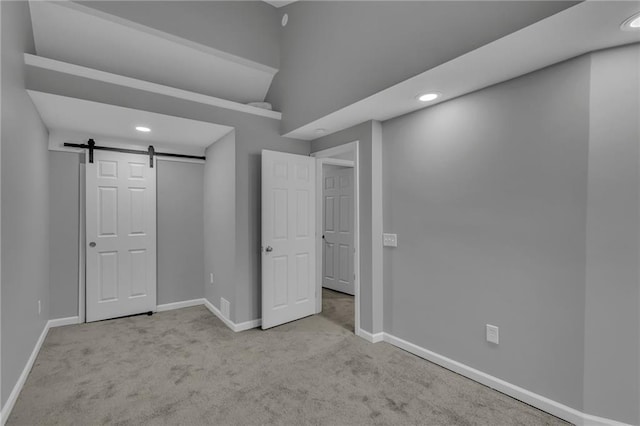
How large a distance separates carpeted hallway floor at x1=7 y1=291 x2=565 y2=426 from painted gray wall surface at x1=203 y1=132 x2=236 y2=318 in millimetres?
670

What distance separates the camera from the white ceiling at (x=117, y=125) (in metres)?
2.55

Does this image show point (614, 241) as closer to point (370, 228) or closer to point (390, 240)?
point (390, 240)

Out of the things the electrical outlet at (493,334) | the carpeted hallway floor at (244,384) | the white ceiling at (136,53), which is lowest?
the carpeted hallway floor at (244,384)

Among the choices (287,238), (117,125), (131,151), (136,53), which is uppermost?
(136,53)

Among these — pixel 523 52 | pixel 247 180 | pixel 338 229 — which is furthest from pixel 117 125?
pixel 523 52

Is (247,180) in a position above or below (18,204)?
above

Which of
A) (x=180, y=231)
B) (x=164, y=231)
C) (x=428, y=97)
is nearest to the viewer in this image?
(x=428, y=97)

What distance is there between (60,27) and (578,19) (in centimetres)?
379

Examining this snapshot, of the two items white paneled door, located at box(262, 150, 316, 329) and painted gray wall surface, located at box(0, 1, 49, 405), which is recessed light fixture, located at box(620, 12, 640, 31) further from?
painted gray wall surface, located at box(0, 1, 49, 405)

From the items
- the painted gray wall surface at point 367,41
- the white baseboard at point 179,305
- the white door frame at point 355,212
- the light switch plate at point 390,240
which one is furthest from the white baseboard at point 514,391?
the white baseboard at point 179,305

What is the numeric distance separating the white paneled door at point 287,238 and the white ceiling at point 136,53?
3.54 ft

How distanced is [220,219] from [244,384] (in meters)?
2.00

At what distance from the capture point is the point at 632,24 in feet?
4.76

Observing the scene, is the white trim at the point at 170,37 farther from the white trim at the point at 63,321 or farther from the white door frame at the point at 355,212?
the white trim at the point at 63,321
